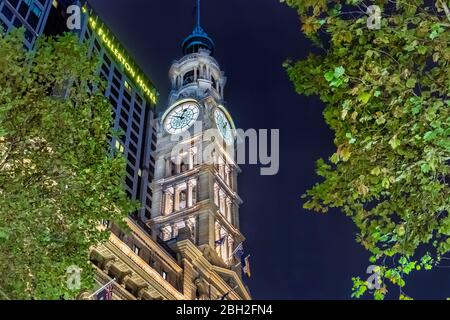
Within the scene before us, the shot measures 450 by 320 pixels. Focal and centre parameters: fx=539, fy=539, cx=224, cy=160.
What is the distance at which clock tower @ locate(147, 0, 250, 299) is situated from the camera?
2339 inches

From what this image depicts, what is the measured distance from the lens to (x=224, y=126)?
7650cm

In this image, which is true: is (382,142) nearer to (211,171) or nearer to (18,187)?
(18,187)

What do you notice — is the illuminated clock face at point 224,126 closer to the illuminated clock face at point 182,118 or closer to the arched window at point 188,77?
the illuminated clock face at point 182,118

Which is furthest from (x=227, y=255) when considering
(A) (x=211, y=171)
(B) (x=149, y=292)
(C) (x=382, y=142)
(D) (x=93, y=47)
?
(C) (x=382, y=142)

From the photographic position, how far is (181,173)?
70562 mm

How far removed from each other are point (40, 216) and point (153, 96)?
97.8 metres

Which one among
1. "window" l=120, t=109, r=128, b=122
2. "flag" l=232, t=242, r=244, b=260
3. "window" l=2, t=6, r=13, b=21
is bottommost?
"flag" l=232, t=242, r=244, b=260

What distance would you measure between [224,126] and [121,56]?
1381 inches

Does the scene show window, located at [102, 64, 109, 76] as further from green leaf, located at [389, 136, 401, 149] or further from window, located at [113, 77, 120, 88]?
green leaf, located at [389, 136, 401, 149]

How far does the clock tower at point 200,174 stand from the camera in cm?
5941

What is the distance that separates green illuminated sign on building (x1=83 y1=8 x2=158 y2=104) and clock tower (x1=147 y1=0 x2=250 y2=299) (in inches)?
779

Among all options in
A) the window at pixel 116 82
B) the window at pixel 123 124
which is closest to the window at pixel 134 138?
the window at pixel 123 124

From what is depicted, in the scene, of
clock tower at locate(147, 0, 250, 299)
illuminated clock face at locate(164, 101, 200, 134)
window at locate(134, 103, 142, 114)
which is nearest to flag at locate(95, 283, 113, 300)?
clock tower at locate(147, 0, 250, 299)

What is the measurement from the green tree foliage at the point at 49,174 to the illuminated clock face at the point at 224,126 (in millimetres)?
58296
